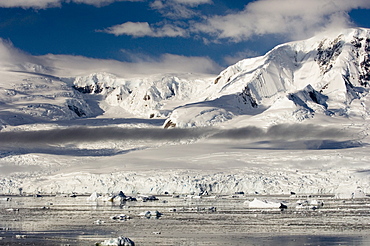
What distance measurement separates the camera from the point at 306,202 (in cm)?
6862

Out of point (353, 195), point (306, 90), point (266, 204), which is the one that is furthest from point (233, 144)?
point (266, 204)

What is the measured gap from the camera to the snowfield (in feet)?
309

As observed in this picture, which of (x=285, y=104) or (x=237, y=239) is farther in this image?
(x=285, y=104)

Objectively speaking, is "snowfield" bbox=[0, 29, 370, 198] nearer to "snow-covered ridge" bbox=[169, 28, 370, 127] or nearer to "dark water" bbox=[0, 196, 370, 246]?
"snow-covered ridge" bbox=[169, 28, 370, 127]

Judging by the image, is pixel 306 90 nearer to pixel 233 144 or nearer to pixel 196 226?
pixel 233 144

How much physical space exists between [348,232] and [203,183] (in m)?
50.9

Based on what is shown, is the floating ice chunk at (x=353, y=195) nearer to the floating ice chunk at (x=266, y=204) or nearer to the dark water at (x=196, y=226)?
the dark water at (x=196, y=226)

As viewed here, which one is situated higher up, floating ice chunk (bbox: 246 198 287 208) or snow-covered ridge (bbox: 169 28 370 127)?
snow-covered ridge (bbox: 169 28 370 127)

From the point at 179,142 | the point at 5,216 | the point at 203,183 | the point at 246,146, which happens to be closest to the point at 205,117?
the point at 179,142

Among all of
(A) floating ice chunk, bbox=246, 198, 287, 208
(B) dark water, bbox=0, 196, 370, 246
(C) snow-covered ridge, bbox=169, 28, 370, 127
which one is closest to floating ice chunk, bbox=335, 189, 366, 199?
(B) dark water, bbox=0, 196, 370, 246

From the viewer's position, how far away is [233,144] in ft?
481

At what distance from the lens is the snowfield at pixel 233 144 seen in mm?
94125

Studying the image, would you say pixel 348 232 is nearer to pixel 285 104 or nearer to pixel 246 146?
pixel 246 146

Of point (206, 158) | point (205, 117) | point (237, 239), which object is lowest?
point (237, 239)
